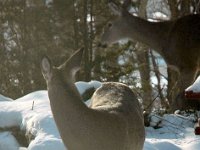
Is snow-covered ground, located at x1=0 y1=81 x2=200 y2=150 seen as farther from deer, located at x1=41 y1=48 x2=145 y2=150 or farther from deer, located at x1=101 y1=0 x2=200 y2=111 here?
deer, located at x1=41 y1=48 x2=145 y2=150

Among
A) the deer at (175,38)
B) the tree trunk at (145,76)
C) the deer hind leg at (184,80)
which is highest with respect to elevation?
the deer at (175,38)

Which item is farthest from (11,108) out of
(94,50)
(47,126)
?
(94,50)

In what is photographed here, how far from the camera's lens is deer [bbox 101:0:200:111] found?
11070 millimetres

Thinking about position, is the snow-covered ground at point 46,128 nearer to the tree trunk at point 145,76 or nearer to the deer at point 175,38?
the deer at point 175,38

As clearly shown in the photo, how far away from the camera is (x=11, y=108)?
845 centimetres

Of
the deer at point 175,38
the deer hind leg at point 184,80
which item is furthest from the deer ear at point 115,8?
the deer hind leg at point 184,80

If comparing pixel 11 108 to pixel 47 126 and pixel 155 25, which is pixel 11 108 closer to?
pixel 47 126

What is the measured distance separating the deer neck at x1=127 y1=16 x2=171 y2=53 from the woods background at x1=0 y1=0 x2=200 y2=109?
804 centimetres

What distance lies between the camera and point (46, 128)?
710 cm

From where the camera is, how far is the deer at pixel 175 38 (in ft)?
36.3

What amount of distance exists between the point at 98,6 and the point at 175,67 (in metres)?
11.8

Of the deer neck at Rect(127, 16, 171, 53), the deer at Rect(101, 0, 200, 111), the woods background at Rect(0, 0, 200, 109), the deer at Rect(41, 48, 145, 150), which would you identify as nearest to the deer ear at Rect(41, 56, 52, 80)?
the deer at Rect(41, 48, 145, 150)

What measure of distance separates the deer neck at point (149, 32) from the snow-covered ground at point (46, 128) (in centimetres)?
288

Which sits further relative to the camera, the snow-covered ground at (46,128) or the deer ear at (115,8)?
the deer ear at (115,8)
